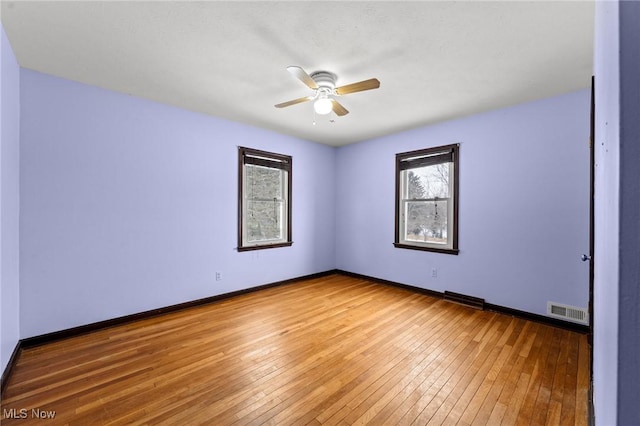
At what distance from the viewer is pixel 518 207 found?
133 inches

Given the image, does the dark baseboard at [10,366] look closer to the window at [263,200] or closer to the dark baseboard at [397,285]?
the window at [263,200]

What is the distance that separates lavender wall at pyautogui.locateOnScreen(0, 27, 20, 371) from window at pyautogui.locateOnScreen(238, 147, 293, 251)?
2255mm

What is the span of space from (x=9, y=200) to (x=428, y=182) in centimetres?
468

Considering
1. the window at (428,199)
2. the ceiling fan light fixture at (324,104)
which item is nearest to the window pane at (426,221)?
the window at (428,199)

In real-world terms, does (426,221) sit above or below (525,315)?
above

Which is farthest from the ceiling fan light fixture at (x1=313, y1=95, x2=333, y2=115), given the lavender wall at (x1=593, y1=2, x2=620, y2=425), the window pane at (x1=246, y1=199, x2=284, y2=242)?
the window pane at (x1=246, y1=199, x2=284, y2=242)

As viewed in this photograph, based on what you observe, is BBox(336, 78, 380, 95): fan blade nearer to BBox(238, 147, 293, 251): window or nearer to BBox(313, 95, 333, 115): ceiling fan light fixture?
BBox(313, 95, 333, 115): ceiling fan light fixture

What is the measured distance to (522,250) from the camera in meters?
3.35

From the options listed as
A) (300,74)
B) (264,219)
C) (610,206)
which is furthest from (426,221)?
(610,206)

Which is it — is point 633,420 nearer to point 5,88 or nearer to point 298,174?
point 5,88

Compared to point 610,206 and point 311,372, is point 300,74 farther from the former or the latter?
point 311,372

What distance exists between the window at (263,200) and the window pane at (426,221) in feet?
6.59

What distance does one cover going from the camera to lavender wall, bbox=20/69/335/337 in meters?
2.66

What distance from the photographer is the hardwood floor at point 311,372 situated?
1.78 meters
